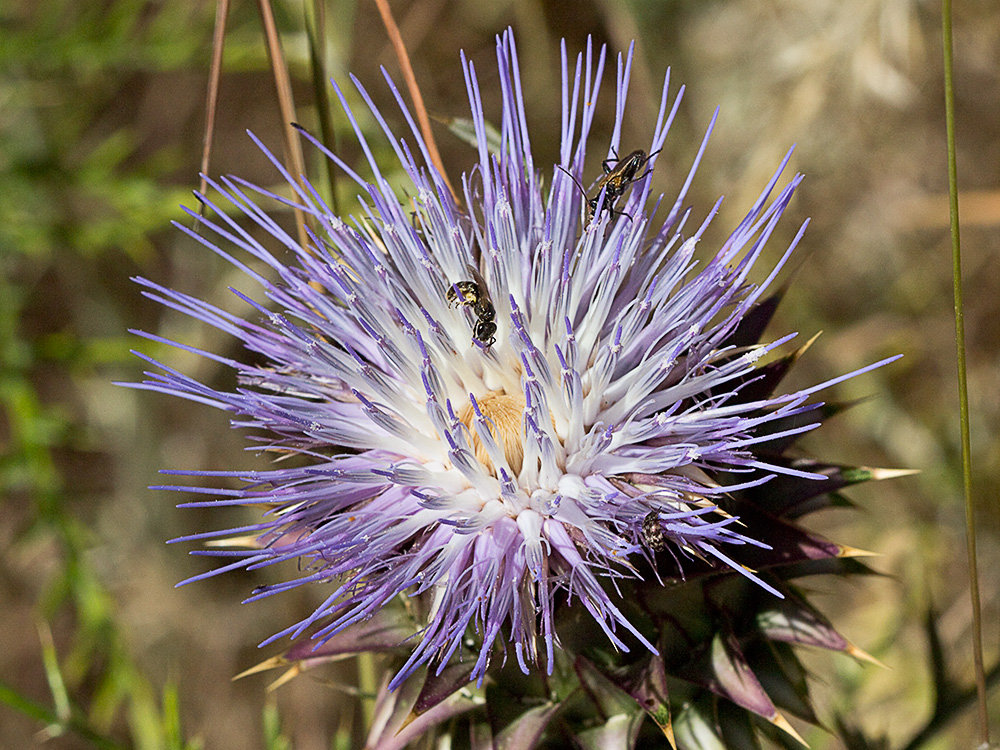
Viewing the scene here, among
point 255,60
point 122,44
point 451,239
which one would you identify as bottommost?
point 451,239

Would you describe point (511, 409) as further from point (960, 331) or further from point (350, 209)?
point (350, 209)

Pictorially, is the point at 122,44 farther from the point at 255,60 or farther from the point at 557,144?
the point at 557,144

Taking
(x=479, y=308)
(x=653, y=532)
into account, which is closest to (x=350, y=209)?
(x=479, y=308)

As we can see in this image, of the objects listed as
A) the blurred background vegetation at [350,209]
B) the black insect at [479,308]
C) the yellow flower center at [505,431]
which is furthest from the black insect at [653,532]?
the blurred background vegetation at [350,209]

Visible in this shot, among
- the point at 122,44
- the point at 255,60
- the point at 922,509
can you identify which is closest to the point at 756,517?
the point at 922,509

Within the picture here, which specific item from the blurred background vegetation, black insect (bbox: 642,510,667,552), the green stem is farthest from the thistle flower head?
the blurred background vegetation

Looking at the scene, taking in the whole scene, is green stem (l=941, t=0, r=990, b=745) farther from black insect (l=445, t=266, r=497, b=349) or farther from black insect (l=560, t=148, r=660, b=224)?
black insect (l=445, t=266, r=497, b=349)
